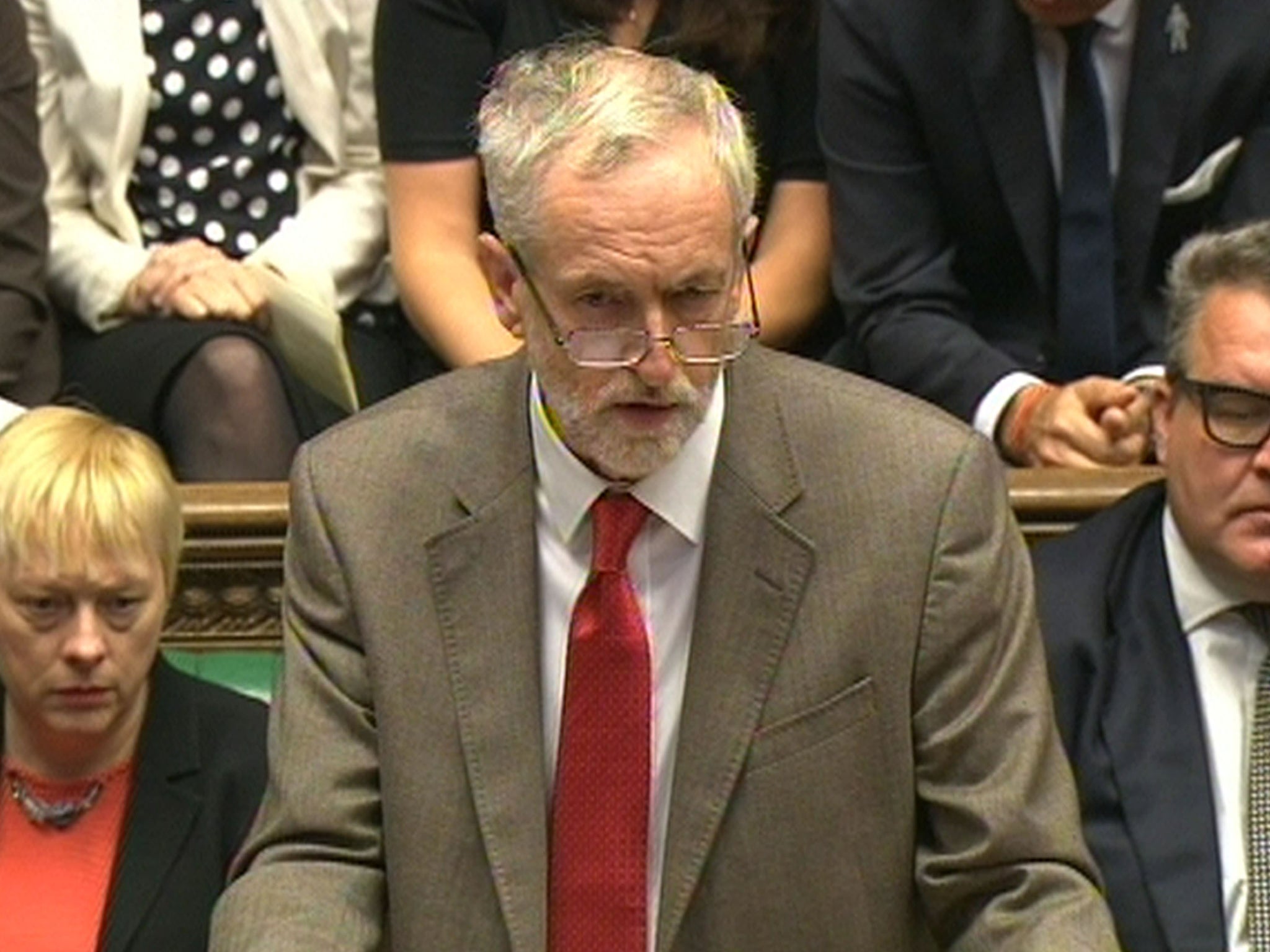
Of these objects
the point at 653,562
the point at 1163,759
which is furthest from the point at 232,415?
the point at 1163,759

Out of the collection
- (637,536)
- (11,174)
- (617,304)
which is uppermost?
(617,304)

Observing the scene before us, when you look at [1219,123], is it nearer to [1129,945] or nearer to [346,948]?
[1129,945]

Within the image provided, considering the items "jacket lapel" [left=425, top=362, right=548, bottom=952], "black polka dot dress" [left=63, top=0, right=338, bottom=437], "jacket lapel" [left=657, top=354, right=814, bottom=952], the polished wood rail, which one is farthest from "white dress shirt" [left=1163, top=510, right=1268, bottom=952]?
"black polka dot dress" [left=63, top=0, right=338, bottom=437]

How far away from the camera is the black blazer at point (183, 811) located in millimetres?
2715

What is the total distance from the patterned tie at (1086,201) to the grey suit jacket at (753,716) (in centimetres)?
96

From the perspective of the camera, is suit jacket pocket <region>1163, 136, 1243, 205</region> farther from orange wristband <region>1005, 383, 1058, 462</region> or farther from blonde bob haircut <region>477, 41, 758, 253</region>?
blonde bob haircut <region>477, 41, 758, 253</region>

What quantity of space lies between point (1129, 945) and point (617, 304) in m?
0.76

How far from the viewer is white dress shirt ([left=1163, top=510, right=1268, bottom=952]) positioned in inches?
105

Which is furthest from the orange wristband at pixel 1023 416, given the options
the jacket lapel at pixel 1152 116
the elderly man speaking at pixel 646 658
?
the elderly man speaking at pixel 646 658

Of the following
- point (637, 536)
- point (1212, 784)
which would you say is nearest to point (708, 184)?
point (637, 536)

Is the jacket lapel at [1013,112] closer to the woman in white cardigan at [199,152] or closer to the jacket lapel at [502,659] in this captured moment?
the woman in white cardigan at [199,152]

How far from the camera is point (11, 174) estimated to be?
343cm

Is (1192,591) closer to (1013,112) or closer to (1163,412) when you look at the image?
(1163,412)

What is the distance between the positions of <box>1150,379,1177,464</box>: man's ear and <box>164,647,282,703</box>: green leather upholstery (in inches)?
37.5
